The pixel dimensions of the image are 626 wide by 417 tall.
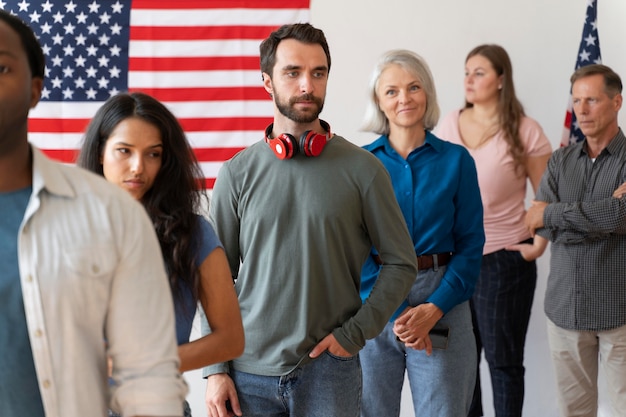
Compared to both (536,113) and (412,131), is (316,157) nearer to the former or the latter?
(412,131)

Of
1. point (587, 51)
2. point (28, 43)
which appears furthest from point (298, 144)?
point (587, 51)

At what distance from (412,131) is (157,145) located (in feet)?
4.04

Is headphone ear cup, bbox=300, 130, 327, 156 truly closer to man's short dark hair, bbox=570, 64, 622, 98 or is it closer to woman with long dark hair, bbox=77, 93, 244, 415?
woman with long dark hair, bbox=77, 93, 244, 415

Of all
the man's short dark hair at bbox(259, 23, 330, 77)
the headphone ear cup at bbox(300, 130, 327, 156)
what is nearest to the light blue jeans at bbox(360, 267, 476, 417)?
the headphone ear cup at bbox(300, 130, 327, 156)

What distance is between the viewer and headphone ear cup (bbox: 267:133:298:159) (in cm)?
232

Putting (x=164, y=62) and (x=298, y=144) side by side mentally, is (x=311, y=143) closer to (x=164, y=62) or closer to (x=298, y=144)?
(x=298, y=144)

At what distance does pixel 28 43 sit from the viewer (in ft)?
4.37

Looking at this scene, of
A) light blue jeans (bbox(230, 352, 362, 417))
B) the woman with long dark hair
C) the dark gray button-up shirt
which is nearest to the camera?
the woman with long dark hair

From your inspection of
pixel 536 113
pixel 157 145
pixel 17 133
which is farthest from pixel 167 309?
pixel 536 113

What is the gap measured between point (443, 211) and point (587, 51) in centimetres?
219

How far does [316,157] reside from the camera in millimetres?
2365

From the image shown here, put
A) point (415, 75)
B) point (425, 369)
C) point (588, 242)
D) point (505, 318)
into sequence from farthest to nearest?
point (505, 318) → point (588, 242) → point (415, 75) → point (425, 369)

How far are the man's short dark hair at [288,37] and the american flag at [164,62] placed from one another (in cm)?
196

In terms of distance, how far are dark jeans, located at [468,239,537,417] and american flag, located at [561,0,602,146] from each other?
0.89 metres
